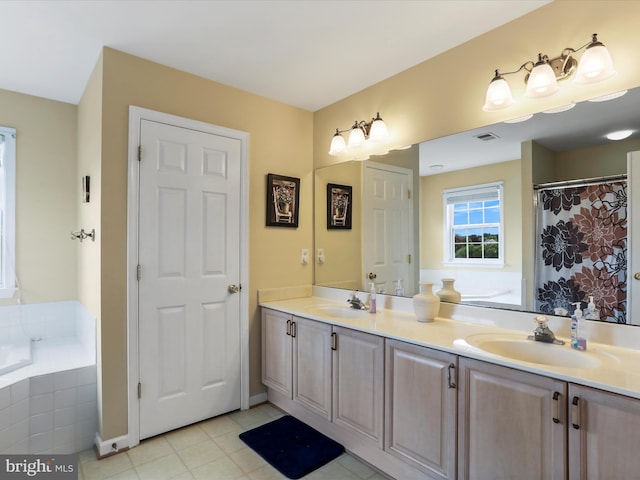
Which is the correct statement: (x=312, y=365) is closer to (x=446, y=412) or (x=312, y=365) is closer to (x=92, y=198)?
(x=446, y=412)

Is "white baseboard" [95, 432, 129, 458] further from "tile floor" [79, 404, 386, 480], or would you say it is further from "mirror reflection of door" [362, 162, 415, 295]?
"mirror reflection of door" [362, 162, 415, 295]

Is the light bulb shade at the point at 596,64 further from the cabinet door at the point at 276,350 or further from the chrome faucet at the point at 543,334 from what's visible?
the cabinet door at the point at 276,350

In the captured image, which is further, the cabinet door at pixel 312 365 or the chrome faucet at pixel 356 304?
the chrome faucet at pixel 356 304

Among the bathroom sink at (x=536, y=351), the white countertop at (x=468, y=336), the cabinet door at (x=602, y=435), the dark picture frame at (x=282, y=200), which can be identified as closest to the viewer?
the cabinet door at (x=602, y=435)

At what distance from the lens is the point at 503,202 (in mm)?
1999

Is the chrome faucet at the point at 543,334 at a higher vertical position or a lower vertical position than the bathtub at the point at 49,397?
higher

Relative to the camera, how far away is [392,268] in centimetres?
254

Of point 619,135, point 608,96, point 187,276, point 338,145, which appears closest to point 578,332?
point 619,135

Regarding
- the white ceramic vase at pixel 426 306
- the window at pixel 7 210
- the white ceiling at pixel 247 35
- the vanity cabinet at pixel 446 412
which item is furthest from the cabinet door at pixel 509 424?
the window at pixel 7 210

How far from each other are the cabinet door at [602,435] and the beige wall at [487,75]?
4.37 ft

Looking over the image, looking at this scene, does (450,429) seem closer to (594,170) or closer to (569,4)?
(594,170)

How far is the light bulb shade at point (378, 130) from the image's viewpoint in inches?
98.3

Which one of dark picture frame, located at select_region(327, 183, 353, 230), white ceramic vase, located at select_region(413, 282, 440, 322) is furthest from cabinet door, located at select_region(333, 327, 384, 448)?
dark picture frame, located at select_region(327, 183, 353, 230)

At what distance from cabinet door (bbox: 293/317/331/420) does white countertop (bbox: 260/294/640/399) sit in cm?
9
